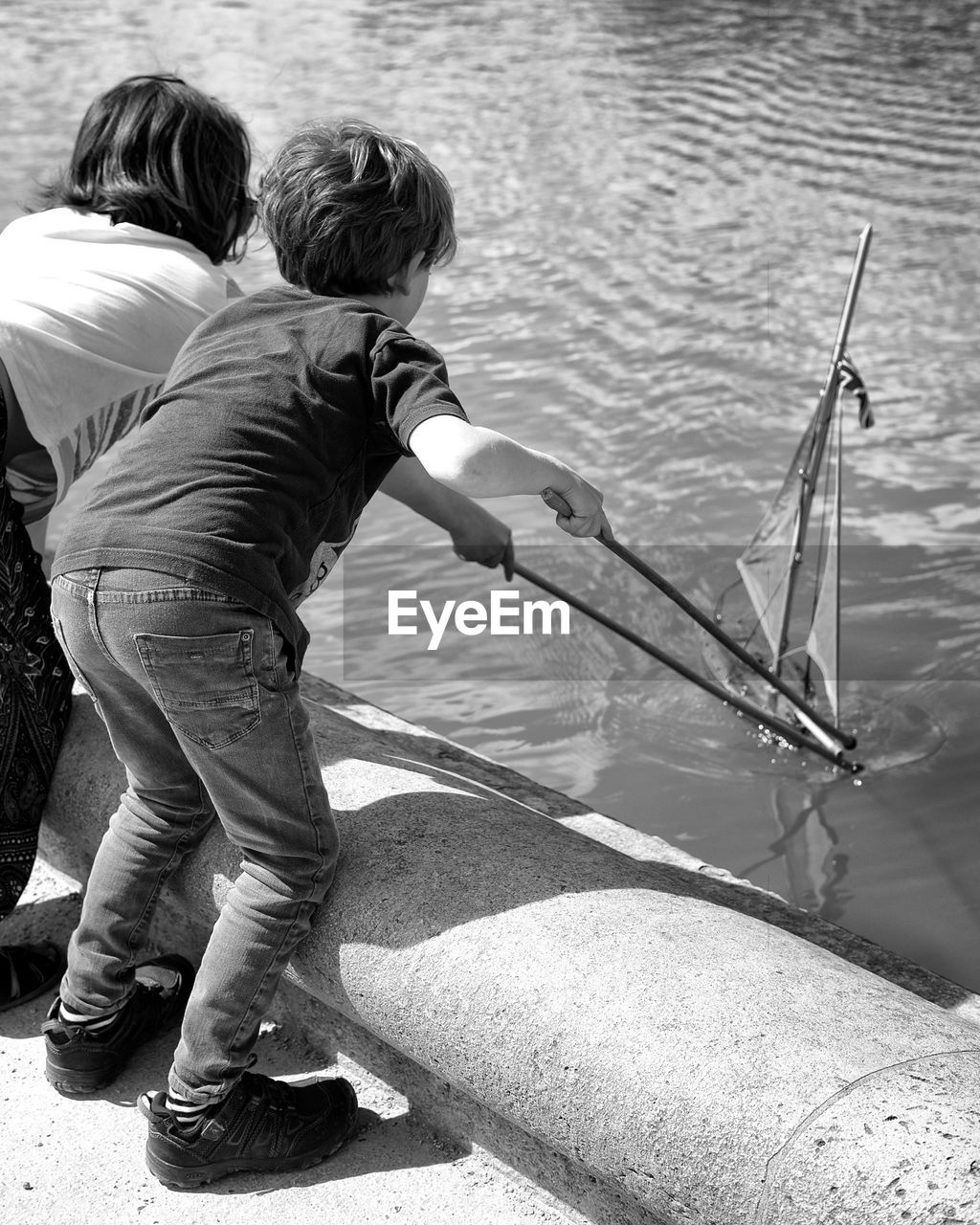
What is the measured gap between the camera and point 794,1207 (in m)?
1.52

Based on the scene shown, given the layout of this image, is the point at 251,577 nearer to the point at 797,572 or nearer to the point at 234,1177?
the point at 234,1177

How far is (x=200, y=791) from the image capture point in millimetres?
2072

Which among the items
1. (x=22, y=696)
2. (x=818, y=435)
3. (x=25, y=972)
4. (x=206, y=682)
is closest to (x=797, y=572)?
(x=818, y=435)

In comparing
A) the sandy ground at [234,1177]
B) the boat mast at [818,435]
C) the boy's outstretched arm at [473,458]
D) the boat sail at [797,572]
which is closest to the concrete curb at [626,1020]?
the sandy ground at [234,1177]

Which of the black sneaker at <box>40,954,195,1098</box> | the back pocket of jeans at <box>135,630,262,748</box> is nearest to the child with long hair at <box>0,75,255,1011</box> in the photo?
the black sneaker at <box>40,954,195,1098</box>

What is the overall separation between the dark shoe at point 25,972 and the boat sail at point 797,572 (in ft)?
5.71

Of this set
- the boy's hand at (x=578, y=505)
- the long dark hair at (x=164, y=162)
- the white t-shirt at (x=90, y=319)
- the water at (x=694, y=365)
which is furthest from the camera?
the water at (x=694, y=365)

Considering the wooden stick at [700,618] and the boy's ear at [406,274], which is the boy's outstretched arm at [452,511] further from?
the boy's ear at [406,274]

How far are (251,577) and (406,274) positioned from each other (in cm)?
52

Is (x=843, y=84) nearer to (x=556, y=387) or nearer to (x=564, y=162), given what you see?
(x=564, y=162)

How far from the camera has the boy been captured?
5.74ft

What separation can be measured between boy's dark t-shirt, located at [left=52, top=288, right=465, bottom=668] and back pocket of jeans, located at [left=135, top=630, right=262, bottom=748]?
7 cm

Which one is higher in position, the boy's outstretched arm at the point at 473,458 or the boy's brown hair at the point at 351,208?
the boy's brown hair at the point at 351,208
